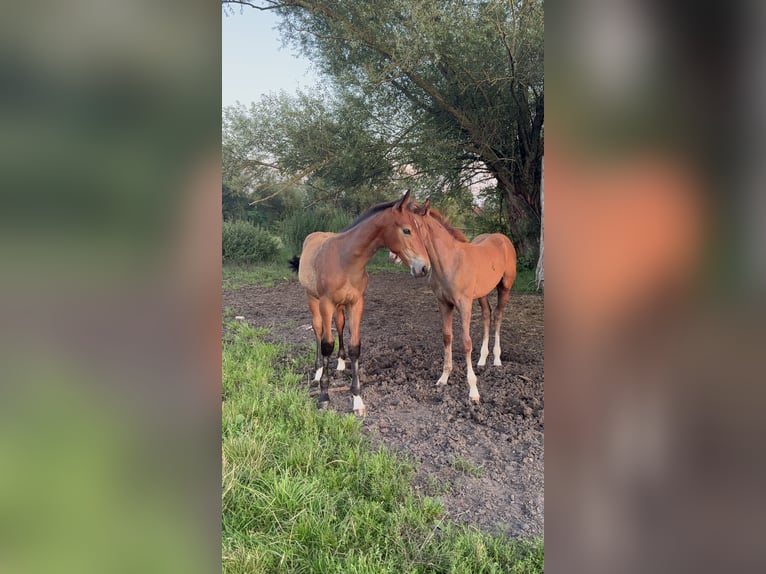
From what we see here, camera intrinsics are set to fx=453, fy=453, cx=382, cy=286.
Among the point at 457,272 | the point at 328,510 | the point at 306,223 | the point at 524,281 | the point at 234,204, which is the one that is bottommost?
the point at 328,510

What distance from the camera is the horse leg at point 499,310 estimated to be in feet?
11.6

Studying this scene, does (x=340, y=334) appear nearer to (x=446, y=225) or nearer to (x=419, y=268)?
(x=419, y=268)

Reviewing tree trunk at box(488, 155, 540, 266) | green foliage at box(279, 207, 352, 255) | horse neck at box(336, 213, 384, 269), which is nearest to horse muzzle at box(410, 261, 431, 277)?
horse neck at box(336, 213, 384, 269)

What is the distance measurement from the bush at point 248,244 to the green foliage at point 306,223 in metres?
0.10

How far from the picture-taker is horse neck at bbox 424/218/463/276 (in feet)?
9.98

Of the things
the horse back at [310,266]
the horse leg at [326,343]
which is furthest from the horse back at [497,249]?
the horse leg at [326,343]

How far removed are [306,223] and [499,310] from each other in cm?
172

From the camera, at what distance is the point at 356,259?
2684 millimetres
